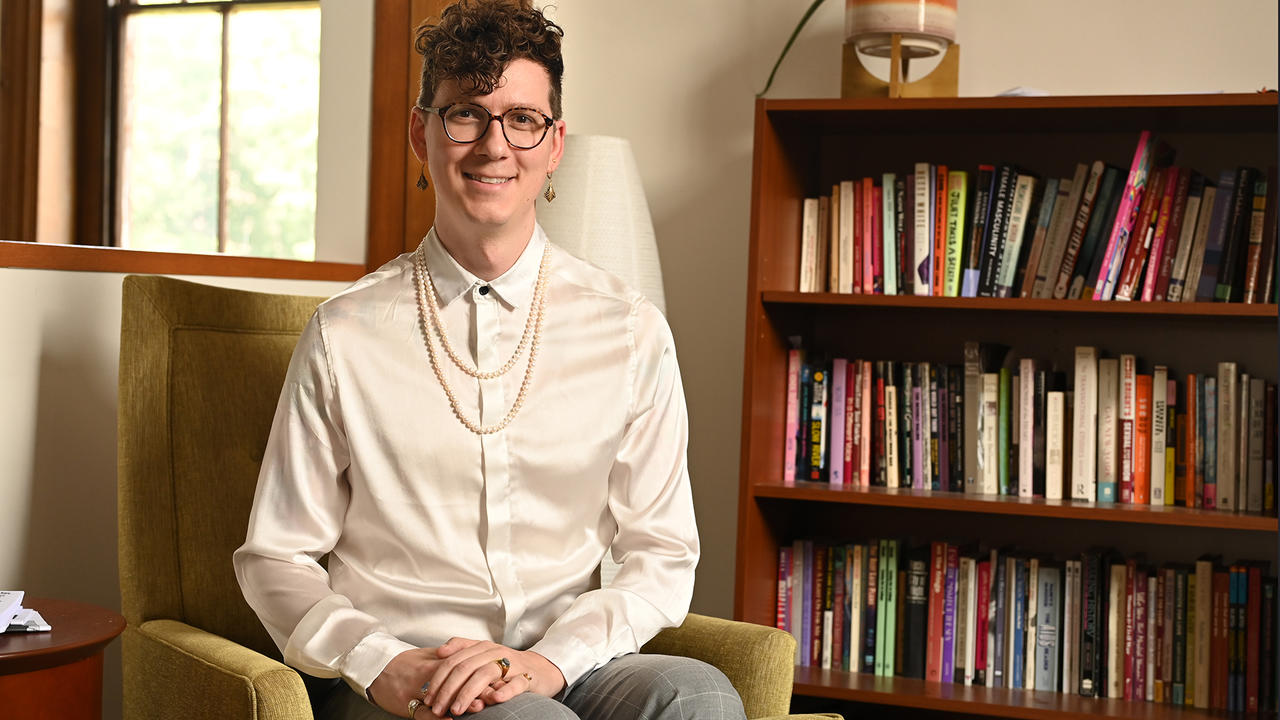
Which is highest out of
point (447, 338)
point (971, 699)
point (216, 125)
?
point (216, 125)

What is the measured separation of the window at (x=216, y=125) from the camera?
396 cm

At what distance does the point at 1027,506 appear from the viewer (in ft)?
6.82

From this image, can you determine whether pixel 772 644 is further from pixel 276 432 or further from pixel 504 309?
pixel 276 432

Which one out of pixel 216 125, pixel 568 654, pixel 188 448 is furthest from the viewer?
pixel 216 125

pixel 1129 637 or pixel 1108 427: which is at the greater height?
pixel 1108 427

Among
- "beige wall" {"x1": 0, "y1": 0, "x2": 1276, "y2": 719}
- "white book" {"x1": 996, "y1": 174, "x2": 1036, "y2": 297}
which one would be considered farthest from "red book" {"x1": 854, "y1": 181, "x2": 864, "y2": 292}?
"beige wall" {"x1": 0, "y1": 0, "x2": 1276, "y2": 719}

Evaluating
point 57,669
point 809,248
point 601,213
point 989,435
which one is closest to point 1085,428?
point 989,435

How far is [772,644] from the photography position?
58.2 inches

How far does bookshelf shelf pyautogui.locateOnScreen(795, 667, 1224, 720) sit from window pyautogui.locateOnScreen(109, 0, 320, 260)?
2537 millimetres

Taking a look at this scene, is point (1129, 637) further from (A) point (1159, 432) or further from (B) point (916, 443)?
(B) point (916, 443)

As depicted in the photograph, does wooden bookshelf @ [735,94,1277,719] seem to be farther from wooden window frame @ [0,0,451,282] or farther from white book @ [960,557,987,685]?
wooden window frame @ [0,0,451,282]

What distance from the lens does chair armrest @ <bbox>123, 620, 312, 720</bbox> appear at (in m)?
1.18

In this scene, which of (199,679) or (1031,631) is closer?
(199,679)

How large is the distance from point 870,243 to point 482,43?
1.10 meters
